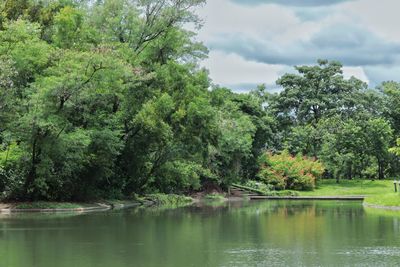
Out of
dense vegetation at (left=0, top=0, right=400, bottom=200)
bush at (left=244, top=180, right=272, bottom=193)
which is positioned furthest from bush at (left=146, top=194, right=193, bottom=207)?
bush at (left=244, top=180, right=272, bottom=193)

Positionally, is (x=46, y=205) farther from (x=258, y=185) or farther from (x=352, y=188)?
(x=352, y=188)

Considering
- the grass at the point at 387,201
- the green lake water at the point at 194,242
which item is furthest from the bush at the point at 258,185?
the green lake water at the point at 194,242

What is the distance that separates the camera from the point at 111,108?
37.1m

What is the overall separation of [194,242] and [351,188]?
45.2 m

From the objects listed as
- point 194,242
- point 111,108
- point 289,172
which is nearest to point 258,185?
point 289,172

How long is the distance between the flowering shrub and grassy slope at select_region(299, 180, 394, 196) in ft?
4.30

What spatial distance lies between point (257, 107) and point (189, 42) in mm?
19731

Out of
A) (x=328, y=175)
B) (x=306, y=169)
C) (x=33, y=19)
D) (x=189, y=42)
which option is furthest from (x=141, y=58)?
(x=328, y=175)

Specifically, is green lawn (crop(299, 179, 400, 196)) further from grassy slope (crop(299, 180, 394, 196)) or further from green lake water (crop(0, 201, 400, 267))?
green lake water (crop(0, 201, 400, 267))

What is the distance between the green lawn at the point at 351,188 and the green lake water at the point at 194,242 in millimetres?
31056

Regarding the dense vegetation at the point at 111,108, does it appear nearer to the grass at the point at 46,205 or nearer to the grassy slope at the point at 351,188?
the grass at the point at 46,205

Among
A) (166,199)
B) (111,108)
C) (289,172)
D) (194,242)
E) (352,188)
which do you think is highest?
(111,108)

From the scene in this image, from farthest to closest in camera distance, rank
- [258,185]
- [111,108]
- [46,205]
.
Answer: [258,185] → [111,108] → [46,205]

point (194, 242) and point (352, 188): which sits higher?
point (352, 188)
